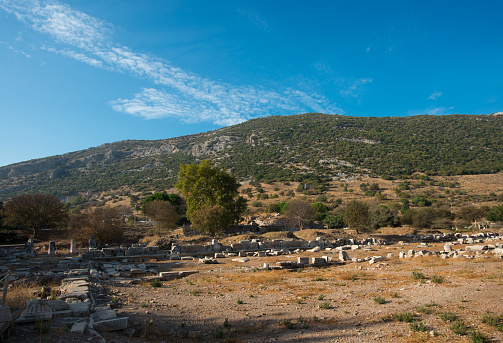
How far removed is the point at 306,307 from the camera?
8.41 metres

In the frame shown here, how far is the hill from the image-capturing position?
8119 cm

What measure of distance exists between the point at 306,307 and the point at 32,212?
40094 millimetres

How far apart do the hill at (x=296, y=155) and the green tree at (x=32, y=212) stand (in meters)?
43.6

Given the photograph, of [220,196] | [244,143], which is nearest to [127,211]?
[220,196]

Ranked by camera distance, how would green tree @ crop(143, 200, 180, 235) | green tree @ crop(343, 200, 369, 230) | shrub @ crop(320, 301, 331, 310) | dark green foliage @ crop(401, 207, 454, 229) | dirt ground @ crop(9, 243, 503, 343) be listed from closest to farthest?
dirt ground @ crop(9, 243, 503, 343) → shrub @ crop(320, 301, 331, 310) → green tree @ crop(343, 200, 369, 230) → green tree @ crop(143, 200, 180, 235) → dark green foliage @ crop(401, 207, 454, 229)

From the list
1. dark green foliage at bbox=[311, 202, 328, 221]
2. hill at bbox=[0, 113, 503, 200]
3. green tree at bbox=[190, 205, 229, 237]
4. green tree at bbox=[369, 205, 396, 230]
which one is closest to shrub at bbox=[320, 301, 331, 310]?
green tree at bbox=[190, 205, 229, 237]

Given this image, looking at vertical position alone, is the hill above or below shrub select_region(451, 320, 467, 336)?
above

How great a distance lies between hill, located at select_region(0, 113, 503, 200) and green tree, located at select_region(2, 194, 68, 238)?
43621 mm

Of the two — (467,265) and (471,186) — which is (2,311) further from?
(471,186)

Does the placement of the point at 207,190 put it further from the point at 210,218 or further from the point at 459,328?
the point at 459,328

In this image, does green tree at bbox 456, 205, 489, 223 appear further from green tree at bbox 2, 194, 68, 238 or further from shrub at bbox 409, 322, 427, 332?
green tree at bbox 2, 194, 68, 238

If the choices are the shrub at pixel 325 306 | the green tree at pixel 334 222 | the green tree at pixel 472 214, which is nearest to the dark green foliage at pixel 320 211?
the green tree at pixel 334 222

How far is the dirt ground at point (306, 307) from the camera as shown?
6121 mm

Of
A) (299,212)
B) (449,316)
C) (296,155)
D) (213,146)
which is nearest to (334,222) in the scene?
(299,212)
